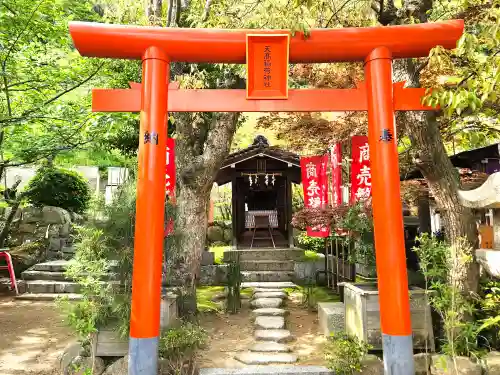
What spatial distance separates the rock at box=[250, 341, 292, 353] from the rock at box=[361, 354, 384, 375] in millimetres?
1369

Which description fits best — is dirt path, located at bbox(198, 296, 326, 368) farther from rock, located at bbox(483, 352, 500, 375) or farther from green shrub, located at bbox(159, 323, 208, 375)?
rock, located at bbox(483, 352, 500, 375)

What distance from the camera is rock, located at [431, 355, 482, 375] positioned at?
459 centimetres

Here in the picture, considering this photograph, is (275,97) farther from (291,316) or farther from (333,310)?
(291,316)

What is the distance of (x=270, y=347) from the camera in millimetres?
6066

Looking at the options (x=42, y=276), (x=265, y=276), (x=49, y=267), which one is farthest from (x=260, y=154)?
(x=42, y=276)

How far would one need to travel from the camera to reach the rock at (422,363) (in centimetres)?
495

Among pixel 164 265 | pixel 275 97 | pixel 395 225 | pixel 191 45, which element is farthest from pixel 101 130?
pixel 395 225

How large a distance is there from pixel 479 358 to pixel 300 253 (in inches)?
314

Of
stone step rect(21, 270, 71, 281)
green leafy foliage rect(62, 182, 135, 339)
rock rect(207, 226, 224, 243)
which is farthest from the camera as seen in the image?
rock rect(207, 226, 224, 243)

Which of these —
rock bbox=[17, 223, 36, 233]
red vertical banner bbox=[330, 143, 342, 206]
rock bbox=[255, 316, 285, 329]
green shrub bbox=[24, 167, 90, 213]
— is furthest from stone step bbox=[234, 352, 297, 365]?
rock bbox=[17, 223, 36, 233]

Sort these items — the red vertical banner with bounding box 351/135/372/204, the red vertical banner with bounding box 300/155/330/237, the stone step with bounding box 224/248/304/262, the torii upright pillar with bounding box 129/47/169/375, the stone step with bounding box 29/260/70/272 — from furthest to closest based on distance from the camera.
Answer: the stone step with bounding box 224/248/304/262 < the stone step with bounding box 29/260/70/272 < the red vertical banner with bounding box 300/155/330/237 < the red vertical banner with bounding box 351/135/372/204 < the torii upright pillar with bounding box 129/47/169/375

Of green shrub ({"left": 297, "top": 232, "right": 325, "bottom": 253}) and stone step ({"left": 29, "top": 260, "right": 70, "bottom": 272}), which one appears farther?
green shrub ({"left": 297, "top": 232, "right": 325, "bottom": 253})

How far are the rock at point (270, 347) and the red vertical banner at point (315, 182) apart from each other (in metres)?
3.60

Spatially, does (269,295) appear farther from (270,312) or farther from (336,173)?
(336,173)
